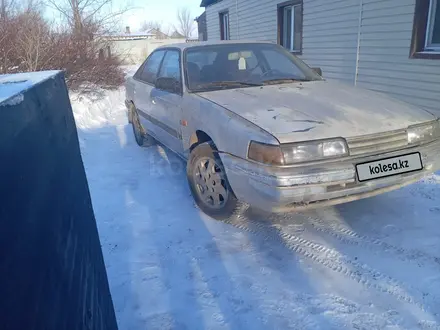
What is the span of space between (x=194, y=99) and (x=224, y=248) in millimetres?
1430

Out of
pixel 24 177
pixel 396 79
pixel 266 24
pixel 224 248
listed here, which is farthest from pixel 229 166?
pixel 266 24

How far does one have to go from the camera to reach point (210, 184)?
317cm

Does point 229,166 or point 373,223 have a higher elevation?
point 229,166

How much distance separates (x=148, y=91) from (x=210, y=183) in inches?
80.9

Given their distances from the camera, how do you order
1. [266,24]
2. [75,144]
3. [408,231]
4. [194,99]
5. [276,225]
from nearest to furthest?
[75,144], [408,231], [276,225], [194,99], [266,24]

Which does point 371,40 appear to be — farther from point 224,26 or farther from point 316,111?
point 224,26

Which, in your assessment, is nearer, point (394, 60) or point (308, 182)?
point (308, 182)

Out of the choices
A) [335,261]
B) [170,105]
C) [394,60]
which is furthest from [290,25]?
[335,261]

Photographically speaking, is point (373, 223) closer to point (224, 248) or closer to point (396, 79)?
point (224, 248)

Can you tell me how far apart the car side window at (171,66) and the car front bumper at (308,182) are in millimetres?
1578

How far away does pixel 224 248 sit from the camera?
275 centimetres

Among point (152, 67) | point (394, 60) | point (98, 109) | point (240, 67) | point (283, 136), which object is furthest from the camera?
point (98, 109)

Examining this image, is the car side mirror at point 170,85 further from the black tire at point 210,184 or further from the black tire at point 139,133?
the black tire at point 139,133

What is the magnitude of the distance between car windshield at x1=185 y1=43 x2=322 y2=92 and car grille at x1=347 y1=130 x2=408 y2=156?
140 centimetres
